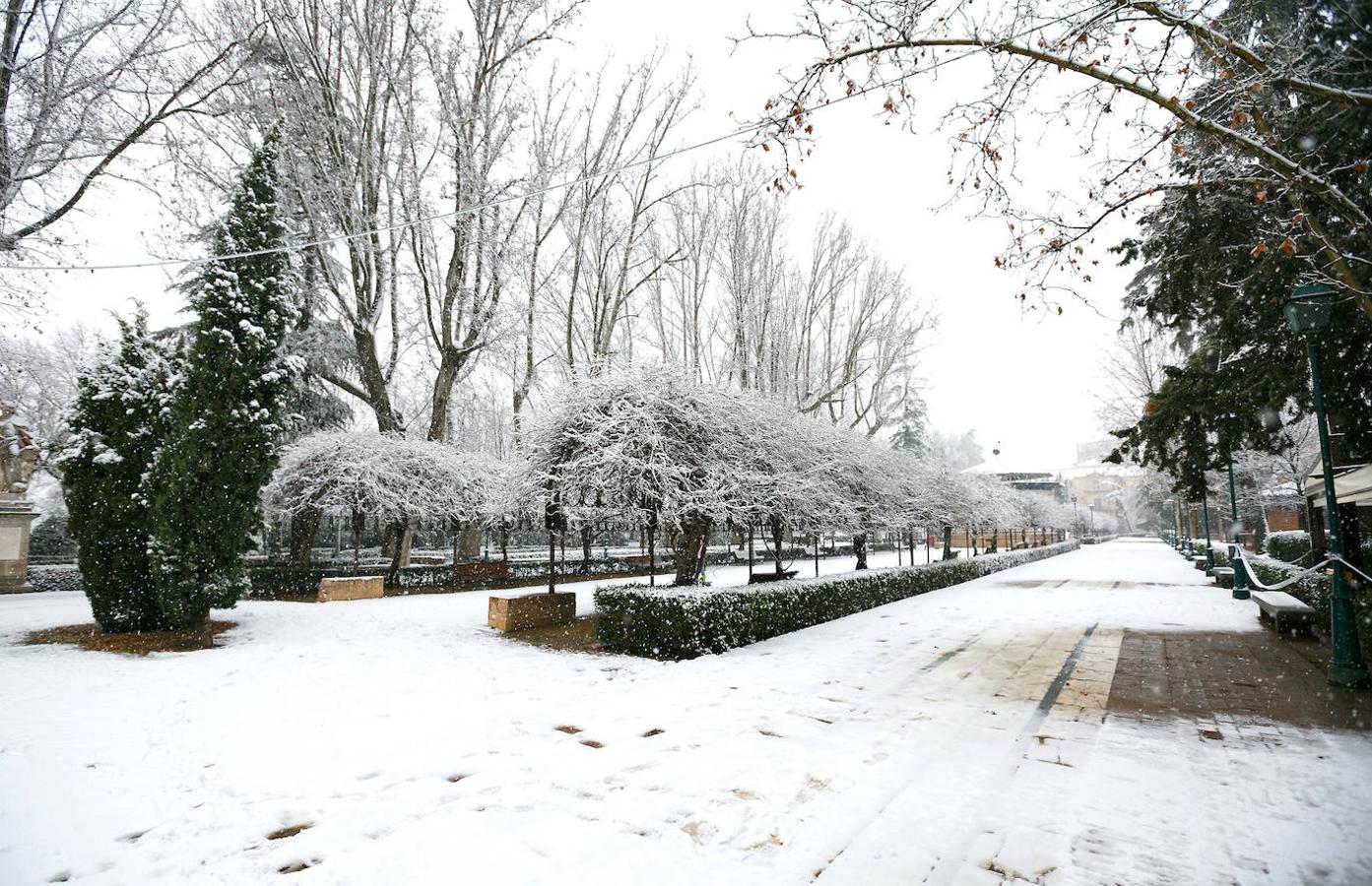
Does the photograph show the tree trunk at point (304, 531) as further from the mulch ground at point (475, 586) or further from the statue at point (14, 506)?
the statue at point (14, 506)

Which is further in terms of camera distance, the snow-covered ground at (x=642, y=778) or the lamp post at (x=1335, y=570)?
the lamp post at (x=1335, y=570)

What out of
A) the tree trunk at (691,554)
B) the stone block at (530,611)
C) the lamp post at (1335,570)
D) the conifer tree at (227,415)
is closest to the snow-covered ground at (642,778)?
the conifer tree at (227,415)

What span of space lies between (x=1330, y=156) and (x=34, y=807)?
42.7 ft

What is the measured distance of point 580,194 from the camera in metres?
19.1

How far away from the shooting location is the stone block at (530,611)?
10.9 metres

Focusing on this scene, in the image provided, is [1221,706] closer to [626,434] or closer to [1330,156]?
[1330,156]

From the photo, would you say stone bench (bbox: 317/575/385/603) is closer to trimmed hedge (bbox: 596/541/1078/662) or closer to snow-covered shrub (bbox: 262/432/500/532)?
snow-covered shrub (bbox: 262/432/500/532)

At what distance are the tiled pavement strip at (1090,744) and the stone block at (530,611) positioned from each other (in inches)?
267

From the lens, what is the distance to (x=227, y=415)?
9.84 metres

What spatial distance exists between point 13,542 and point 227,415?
1381 cm

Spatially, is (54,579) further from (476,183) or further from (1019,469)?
(1019,469)

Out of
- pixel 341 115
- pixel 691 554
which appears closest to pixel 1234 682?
pixel 691 554

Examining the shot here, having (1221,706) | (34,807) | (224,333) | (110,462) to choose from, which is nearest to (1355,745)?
(1221,706)

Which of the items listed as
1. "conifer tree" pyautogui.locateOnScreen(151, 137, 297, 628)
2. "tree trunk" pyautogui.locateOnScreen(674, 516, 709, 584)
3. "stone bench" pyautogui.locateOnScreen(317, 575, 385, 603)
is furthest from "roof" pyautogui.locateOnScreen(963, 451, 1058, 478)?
"conifer tree" pyautogui.locateOnScreen(151, 137, 297, 628)
